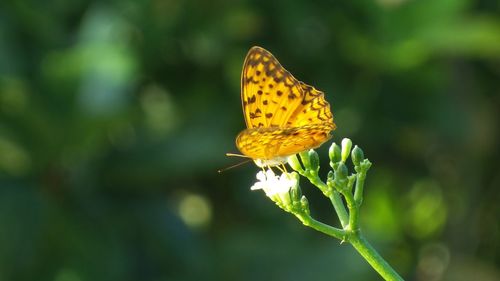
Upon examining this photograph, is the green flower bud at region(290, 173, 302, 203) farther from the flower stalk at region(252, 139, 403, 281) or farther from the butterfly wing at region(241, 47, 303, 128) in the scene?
the butterfly wing at region(241, 47, 303, 128)

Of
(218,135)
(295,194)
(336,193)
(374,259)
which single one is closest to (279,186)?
(295,194)

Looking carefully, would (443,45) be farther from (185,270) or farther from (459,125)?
(185,270)

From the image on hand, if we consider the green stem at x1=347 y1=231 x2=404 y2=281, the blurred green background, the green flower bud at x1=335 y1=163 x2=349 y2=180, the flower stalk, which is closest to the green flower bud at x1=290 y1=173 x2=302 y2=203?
the flower stalk

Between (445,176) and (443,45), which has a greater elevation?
(443,45)

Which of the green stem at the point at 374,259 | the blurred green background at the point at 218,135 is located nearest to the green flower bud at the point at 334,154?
the green stem at the point at 374,259

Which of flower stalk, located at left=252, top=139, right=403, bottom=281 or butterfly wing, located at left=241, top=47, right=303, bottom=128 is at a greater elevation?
butterfly wing, located at left=241, top=47, right=303, bottom=128

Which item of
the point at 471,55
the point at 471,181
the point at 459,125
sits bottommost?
the point at 471,181

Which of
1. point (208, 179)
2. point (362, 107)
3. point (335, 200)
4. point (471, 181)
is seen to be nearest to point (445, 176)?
point (471, 181)
